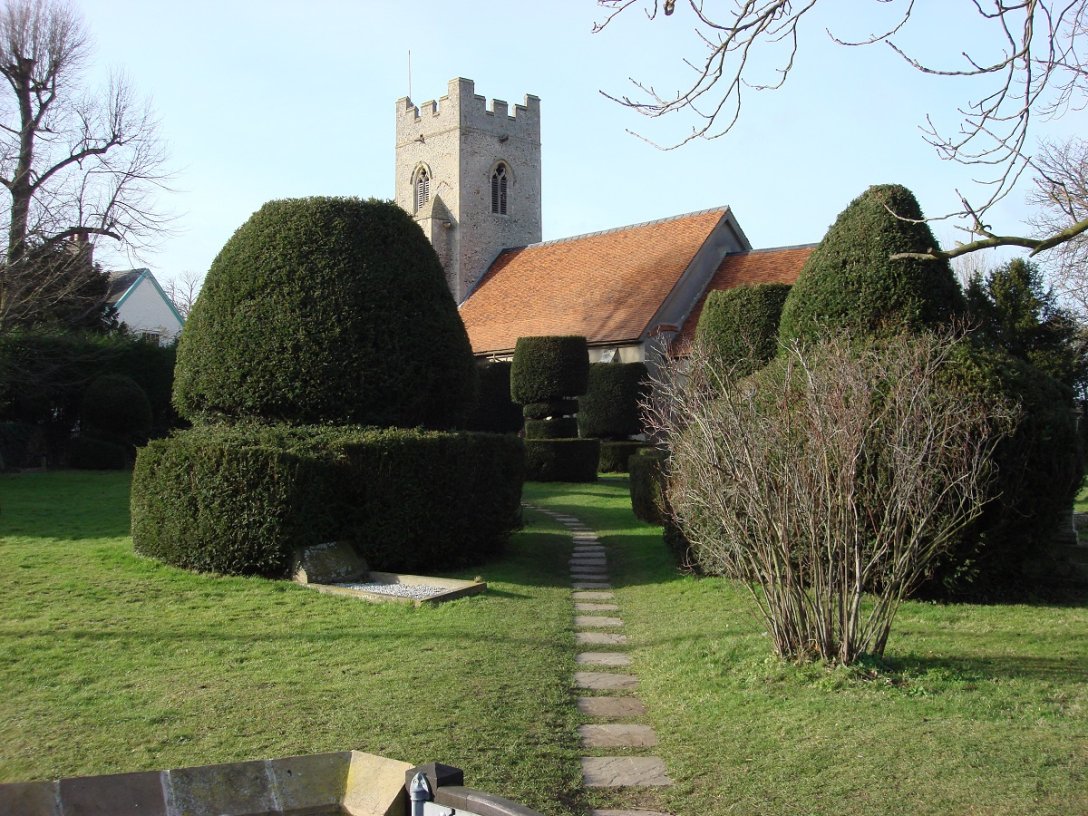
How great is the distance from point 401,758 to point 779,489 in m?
3.19

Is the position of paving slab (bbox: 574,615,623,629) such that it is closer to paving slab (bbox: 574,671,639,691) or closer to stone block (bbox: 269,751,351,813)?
paving slab (bbox: 574,671,639,691)

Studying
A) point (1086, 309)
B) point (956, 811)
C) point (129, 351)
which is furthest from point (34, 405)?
point (1086, 309)

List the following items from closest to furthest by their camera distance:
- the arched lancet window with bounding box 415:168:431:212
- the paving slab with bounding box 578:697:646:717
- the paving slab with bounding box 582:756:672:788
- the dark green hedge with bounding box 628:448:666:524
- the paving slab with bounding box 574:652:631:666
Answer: the paving slab with bounding box 582:756:672:788 → the paving slab with bounding box 578:697:646:717 → the paving slab with bounding box 574:652:631:666 → the dark green hedge with bounding box 628:448:666:524 → the arched lancet window with bounding box 415:168:431:212

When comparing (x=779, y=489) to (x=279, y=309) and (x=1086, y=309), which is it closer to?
(x=279, y=309)

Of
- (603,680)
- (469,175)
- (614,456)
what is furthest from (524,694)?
(469,175)

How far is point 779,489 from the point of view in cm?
637

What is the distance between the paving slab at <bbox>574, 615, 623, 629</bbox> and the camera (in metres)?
7.86

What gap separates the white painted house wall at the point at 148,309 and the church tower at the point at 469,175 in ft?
38.8

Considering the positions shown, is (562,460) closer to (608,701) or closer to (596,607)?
(596,607)

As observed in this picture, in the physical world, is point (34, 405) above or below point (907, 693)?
above

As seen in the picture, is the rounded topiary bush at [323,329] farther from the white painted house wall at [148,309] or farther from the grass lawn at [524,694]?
the white painted house wall at [148,309]

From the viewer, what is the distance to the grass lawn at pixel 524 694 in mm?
4324

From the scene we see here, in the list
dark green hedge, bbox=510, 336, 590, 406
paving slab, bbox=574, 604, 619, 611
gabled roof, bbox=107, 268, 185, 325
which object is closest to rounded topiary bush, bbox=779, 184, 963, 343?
paving slab, bbox=574, 604, 619, 611

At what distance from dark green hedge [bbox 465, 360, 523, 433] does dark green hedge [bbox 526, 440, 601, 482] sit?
4.80 m
